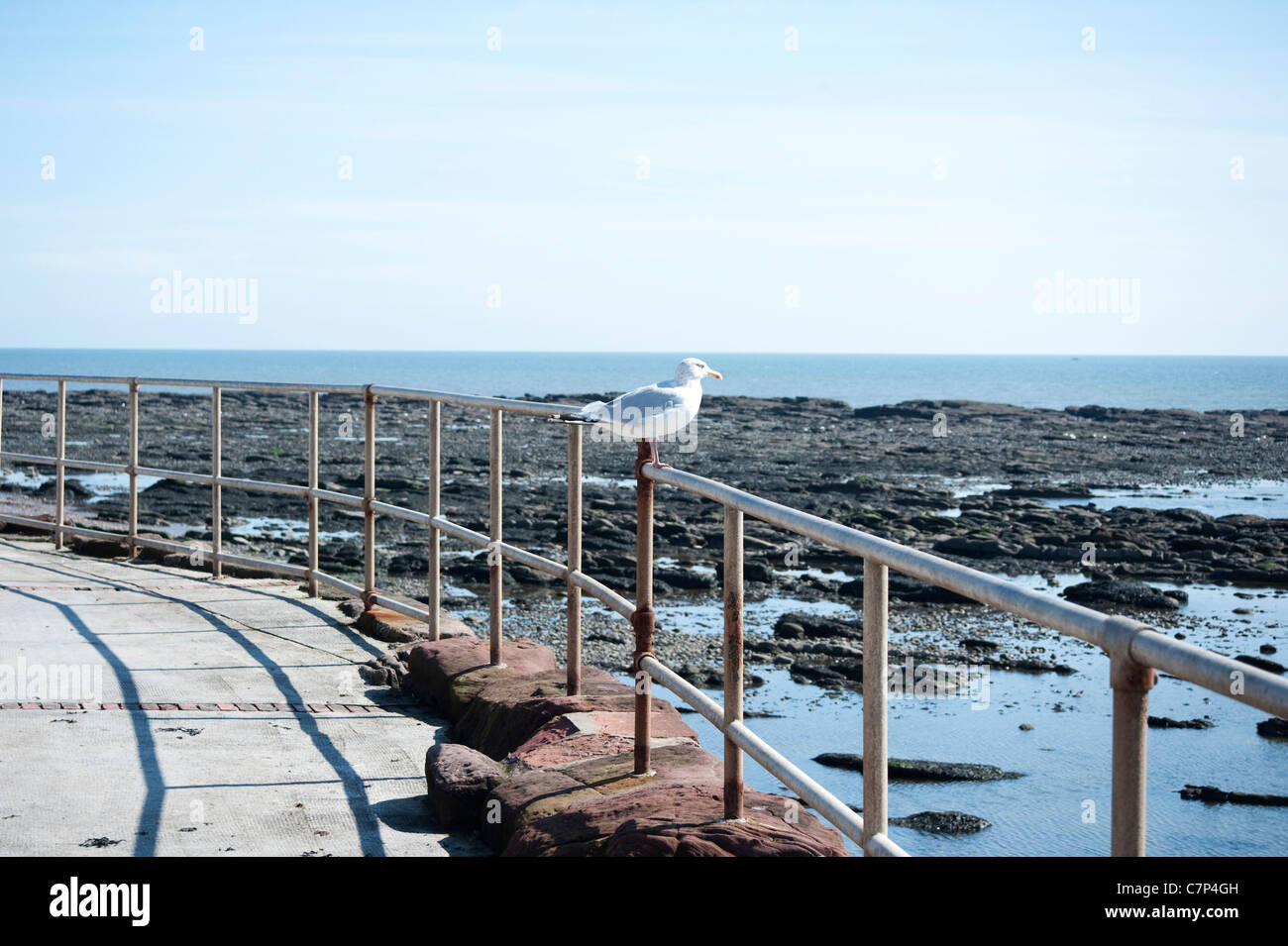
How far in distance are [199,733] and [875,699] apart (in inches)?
135

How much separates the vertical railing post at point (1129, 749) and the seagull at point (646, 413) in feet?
8.39

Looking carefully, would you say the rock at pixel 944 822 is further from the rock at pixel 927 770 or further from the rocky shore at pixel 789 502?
the rocky shore at pixel 789 502

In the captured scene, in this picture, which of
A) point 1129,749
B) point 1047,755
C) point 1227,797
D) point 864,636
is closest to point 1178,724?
point 1047,755

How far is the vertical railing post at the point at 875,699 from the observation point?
2.69m

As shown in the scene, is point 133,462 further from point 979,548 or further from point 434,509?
point 979,548

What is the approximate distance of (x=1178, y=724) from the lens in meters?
10.0

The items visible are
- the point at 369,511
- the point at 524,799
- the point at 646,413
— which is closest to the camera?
the point at 524,799

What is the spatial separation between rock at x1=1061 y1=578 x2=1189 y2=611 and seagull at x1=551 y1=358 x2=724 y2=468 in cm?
1122

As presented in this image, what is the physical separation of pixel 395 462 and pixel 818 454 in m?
11.3

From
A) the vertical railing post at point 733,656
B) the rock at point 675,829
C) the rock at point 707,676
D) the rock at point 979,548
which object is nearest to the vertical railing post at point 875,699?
the rock at point 675,829

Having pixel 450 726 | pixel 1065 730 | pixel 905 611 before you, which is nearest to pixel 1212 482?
pixel 905 611
